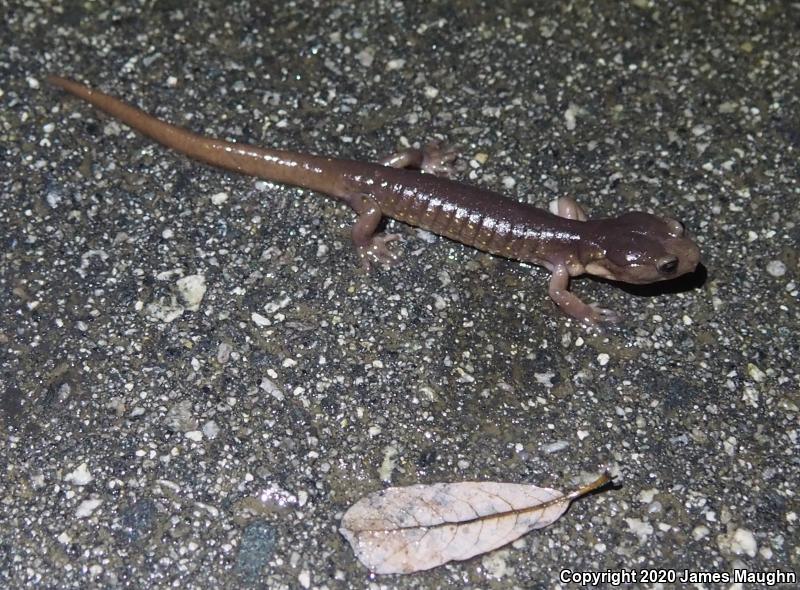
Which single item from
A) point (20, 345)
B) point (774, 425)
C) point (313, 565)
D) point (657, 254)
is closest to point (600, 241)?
point (657, 254)

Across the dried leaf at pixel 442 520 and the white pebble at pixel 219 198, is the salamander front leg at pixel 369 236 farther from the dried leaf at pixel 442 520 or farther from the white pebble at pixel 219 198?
the dried leaf at pixel 442 520

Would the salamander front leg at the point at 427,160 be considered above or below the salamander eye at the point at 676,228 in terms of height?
below

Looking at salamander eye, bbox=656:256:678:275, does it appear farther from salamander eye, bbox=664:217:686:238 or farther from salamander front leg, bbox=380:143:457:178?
salamander front leg, bbox=380:143:457:178

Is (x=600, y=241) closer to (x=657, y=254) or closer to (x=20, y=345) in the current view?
(x=657, y=254)

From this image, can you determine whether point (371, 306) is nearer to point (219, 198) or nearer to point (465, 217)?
point (465, 217)
